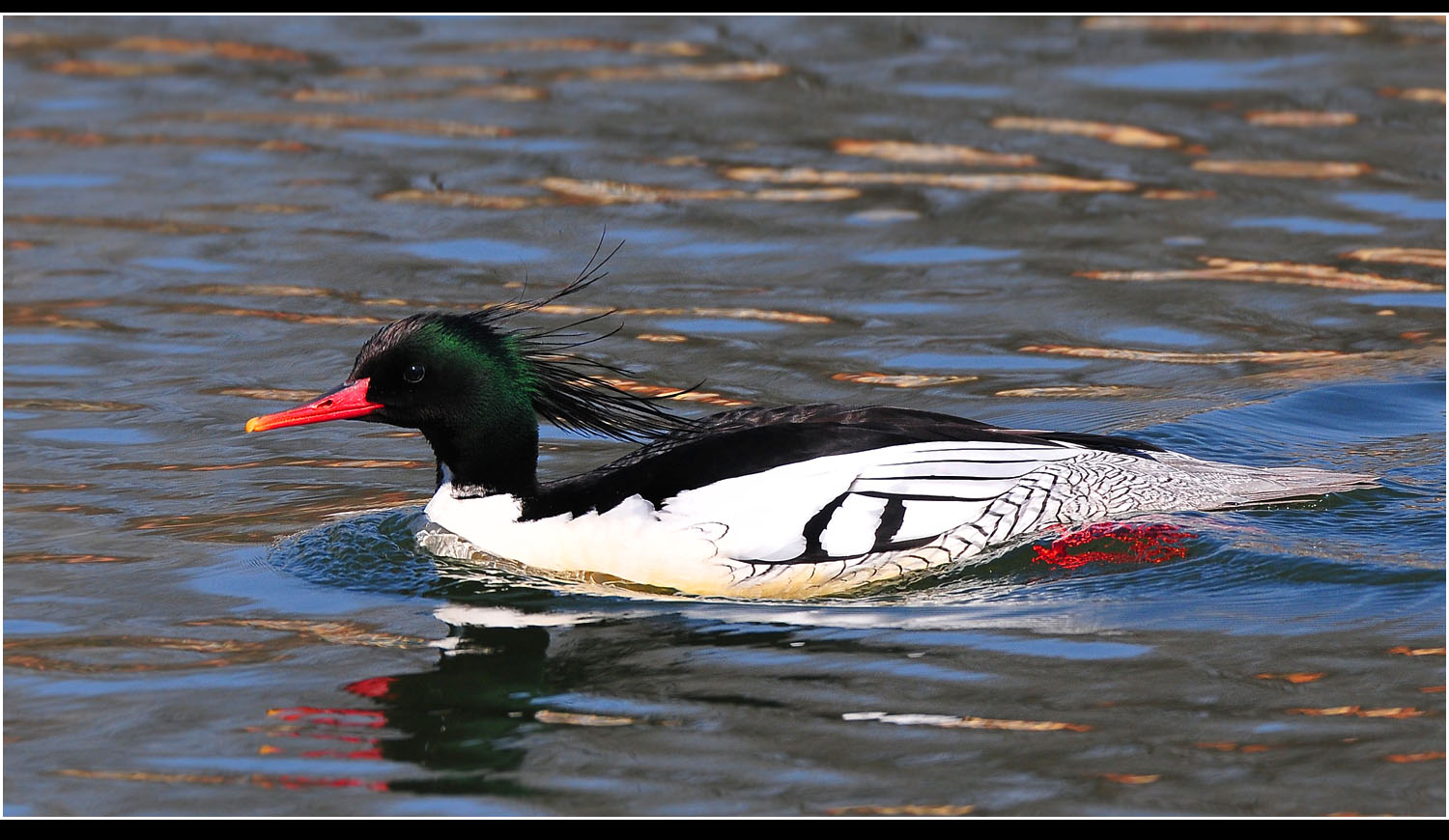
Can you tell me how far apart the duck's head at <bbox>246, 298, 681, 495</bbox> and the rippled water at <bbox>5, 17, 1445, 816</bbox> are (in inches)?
20.7

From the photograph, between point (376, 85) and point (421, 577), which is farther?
point (376, 85)

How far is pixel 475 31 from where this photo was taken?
17.9 meters

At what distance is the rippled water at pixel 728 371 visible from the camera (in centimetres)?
642

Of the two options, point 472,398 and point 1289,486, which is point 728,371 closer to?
point 472,398

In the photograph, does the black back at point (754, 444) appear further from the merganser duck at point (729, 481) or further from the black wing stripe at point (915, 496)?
the black wing stripe at point (915, 496)

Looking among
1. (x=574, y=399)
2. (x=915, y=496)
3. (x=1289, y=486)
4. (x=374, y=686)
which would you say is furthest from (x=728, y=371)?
(x=374, y=686)

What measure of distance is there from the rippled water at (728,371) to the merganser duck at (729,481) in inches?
7.5

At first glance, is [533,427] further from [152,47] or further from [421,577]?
[152,47]

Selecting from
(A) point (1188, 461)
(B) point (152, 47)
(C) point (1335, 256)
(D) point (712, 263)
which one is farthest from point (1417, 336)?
(B) point (152, 47)

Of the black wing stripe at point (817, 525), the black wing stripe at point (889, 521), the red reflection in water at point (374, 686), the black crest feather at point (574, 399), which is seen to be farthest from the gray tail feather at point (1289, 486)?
the red reflection in water at point (374, 686)

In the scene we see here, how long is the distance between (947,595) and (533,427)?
1.86 metres

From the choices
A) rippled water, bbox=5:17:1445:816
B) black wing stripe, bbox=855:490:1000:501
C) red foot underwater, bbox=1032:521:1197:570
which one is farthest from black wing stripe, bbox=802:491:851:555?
red foot underwater, bbox=1032:521:1197:570

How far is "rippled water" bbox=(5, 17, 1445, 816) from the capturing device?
642cm

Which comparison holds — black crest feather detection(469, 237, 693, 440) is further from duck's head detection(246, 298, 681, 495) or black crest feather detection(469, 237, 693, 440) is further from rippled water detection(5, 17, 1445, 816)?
rippled water detection(5, 17, 1445, 816)
